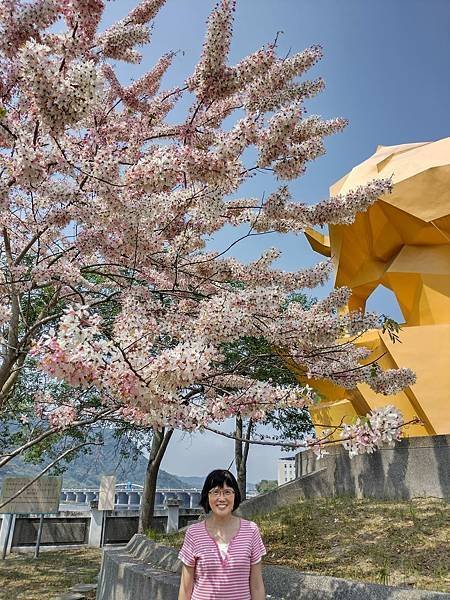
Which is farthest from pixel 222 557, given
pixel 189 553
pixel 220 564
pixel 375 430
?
pixel 375 430

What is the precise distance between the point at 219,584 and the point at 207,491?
527 mm

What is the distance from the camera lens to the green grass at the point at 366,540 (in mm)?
4949

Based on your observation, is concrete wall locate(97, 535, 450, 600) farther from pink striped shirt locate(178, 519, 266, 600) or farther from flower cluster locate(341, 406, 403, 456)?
pink striped shirt locate(178, 519, 266, 600)

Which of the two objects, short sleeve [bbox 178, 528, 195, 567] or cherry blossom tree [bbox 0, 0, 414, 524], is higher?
cherry blossom tree [bbox 0, 0, 414, 524]

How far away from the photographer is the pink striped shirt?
9.04 ft

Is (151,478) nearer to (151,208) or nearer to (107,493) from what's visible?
(107,493)

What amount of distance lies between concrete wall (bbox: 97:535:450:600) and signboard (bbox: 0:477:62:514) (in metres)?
7.75

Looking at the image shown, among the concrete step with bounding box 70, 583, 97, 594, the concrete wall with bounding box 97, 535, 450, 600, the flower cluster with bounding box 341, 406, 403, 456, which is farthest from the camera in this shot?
the concrete step with bounding box 70, 583, 97, 594

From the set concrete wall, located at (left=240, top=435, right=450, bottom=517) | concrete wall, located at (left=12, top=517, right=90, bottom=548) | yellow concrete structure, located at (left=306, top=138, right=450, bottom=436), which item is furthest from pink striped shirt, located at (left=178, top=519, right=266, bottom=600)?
concrete wall, located at (left=12, top=517, right=90, bottom=548)

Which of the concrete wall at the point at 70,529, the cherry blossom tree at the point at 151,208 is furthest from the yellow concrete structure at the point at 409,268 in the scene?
the concrete wall at the point at 70,529

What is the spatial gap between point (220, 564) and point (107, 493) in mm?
14555

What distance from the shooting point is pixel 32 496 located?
46.9 feet

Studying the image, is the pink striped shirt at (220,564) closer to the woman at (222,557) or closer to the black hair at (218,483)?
the woman at (222,557)

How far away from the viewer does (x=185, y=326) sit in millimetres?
4961
